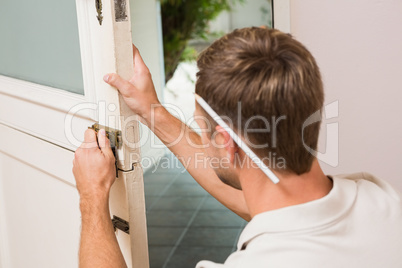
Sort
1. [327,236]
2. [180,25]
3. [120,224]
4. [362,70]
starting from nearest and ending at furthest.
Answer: [327,236], [120,224], [362,70], [180,25]

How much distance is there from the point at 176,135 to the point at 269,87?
0.63m

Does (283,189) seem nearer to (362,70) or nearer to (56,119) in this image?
(56,119)

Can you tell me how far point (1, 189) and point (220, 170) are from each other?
120 cm

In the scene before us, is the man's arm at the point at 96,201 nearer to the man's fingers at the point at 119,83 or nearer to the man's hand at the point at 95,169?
the man's hand at the point at 95,169

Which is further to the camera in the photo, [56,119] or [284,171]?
[56,119]

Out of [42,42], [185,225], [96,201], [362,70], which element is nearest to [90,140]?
[96,201]

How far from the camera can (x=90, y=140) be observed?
1468 millimetres

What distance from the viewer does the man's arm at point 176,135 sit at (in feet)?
4.75

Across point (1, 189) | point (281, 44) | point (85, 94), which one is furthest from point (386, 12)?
point (1, 189)

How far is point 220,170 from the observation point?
129cm

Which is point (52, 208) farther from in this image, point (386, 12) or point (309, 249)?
point (386, 12)

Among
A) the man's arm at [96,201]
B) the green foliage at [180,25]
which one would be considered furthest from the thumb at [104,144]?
the green foliage at [180,25]

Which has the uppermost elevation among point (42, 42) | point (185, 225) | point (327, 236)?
point (42, 42)

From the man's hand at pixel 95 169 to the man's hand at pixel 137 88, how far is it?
11 cm
